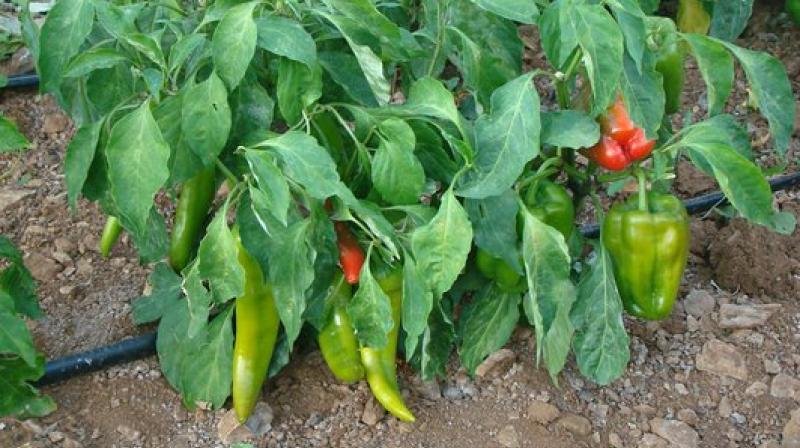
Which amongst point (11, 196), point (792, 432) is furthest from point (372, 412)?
point (11, 196)

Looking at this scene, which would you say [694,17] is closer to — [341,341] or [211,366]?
[341,341]

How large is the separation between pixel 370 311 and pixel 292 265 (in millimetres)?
162

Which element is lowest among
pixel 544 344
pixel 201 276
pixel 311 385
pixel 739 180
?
pixel 311 385

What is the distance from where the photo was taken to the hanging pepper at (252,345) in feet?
7.16

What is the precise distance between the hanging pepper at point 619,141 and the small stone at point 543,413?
0.52 metres

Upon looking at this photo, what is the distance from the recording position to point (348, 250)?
6.82 ft

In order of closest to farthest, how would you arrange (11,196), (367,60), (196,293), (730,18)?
(367,60) → (196,293) → (730,18) → (11,196)

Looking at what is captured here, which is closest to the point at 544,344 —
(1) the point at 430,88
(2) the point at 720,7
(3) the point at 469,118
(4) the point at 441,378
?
(4) the point at 441,378

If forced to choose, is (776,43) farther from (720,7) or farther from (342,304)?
(342,304)

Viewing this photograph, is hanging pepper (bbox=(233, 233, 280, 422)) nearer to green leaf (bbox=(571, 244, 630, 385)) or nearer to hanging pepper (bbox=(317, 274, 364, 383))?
hanging pepper (bbox=(317, 274, 364, 383))

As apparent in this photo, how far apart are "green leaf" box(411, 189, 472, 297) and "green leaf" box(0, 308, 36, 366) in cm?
64

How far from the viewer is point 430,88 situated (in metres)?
1.91

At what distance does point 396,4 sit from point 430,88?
1.07ft

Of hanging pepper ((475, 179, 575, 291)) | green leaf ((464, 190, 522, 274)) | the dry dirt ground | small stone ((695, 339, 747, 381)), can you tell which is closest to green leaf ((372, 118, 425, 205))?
green leaf ((464, 190, 522, 274))
